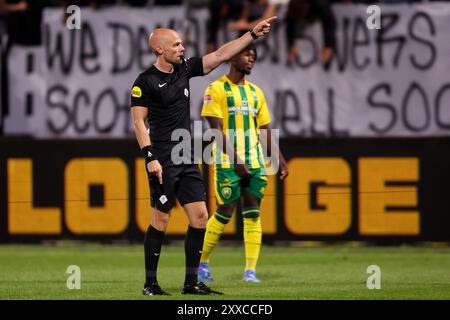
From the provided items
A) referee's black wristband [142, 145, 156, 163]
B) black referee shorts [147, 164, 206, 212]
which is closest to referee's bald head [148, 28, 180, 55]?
referee's black wristband [142, 145, 156, 163]

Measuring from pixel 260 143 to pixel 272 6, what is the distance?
4709 mm

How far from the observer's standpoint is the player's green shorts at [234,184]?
463 inches

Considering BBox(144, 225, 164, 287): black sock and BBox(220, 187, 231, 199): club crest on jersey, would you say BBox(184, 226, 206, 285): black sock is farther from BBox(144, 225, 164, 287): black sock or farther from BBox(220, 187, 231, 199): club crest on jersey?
BBox(220, 187, 231, 199): club crest on jersey

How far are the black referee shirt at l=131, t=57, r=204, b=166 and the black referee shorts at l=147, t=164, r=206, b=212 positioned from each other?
0.13 metres

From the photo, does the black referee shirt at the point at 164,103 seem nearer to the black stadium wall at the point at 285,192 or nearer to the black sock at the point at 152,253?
the black sock at the point at 152,253

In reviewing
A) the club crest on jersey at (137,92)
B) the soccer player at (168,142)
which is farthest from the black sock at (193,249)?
the club crest on jersey at (137,92)

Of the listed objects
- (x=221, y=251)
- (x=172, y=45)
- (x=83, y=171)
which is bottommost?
(x=221, y=251)

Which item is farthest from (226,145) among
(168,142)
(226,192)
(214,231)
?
(168,142)

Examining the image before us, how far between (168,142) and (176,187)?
0.41 meters

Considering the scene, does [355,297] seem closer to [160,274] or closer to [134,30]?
[160,274]

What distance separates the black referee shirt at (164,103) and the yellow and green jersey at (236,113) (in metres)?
1.59

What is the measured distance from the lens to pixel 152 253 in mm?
10055

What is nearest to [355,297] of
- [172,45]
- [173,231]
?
[172,45]
